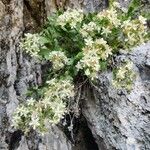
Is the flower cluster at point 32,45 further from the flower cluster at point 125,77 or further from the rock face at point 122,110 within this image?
the flower cluster at point 125,77

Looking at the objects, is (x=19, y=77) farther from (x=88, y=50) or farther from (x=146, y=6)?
(x=146, y=6)

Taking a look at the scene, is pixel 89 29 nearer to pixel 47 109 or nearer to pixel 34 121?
pixel 47 109

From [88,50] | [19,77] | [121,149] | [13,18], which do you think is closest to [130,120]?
[121,149]

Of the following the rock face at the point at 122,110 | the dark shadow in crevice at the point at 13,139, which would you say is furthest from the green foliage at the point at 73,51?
the dark shadow in crevice at the point at 13,139

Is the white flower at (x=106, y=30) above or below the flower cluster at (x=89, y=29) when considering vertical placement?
below

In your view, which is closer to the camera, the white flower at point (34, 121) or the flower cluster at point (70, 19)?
the white flower at point (34, 121)

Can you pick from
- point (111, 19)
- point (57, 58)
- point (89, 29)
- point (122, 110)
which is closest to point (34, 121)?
point (57, 58)

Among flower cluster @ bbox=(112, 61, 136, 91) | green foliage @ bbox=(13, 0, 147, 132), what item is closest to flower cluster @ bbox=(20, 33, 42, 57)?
green foliage @ bbox=(13, 0, 147, 132)
